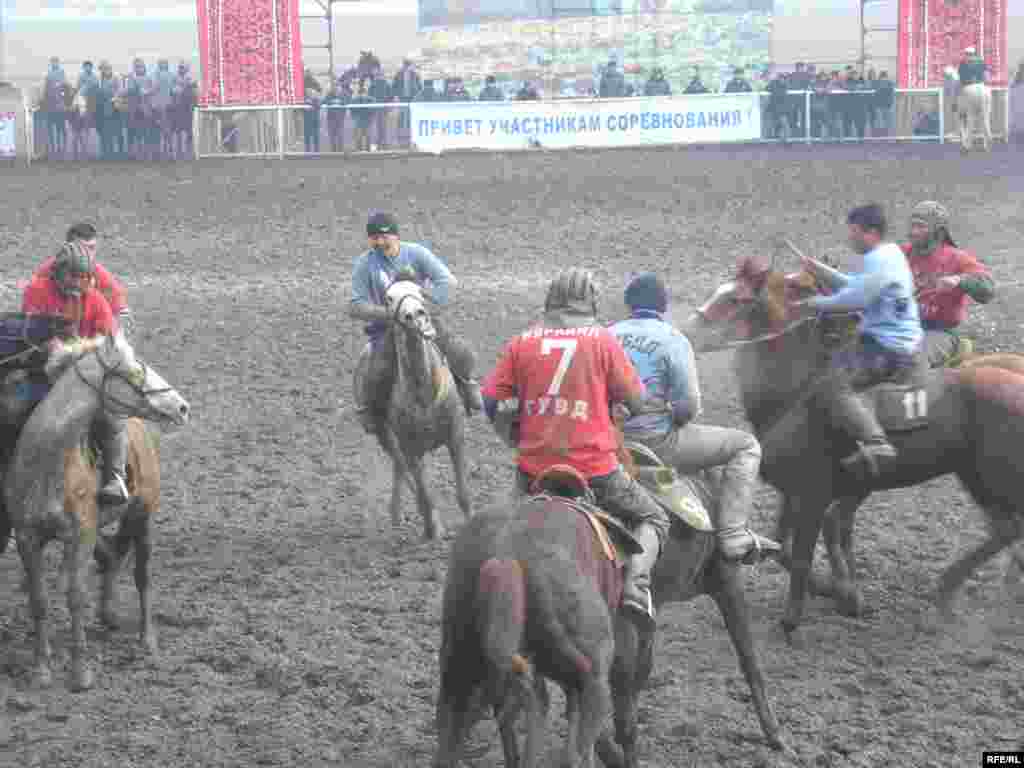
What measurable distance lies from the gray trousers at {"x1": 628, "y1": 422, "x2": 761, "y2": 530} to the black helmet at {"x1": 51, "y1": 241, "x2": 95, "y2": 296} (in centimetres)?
367

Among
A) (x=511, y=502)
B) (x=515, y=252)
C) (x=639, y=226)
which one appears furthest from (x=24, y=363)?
(x=639, y=226)

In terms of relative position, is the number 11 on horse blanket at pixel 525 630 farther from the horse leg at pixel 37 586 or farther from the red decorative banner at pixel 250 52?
the red decorative banner at pixel 250 52

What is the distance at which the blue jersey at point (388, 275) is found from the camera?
1152 cm

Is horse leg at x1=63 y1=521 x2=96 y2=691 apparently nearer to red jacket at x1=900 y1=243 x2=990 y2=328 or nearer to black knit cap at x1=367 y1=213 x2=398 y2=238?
black knit cap at x1=367 y1=213 x2=398 y2=238

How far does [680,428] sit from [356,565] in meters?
3.26

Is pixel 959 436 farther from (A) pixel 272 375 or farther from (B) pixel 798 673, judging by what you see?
(A) pixel 272 375

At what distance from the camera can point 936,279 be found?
10250mm

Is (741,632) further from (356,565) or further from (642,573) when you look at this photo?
(356,565)

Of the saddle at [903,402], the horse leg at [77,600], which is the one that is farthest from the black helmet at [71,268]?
the saddle at [903,402]

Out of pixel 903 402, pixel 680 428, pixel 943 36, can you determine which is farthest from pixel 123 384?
pixel 943 36

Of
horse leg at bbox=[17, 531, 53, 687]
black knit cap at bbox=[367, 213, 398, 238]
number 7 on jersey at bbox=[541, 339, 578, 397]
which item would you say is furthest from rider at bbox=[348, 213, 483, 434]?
number 7 on jersey at bbox=[541, 339, 578, 397]

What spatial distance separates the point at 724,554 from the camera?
8.08m

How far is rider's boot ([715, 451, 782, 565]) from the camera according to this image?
807 centimetres

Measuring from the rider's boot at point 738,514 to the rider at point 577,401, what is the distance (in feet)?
2.34
